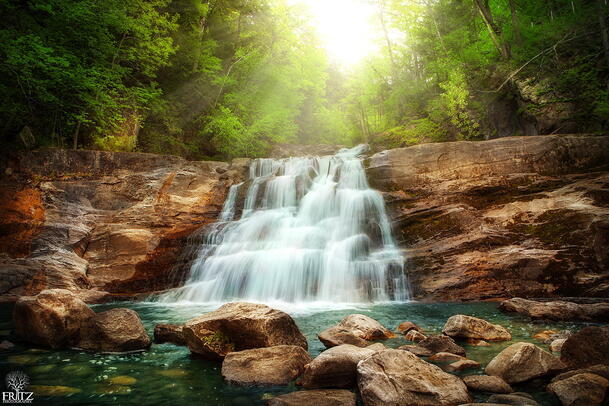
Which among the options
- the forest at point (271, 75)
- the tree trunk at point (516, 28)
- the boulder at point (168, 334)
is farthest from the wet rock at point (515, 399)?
the tree trunk at point (516, 28)

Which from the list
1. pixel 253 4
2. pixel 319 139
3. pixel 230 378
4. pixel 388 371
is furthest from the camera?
pixel 319 139

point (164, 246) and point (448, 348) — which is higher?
point (164, 246)

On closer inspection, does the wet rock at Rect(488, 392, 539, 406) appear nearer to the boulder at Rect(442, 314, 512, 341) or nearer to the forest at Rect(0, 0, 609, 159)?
the boulder at Rect(442, 314, 512, 341)

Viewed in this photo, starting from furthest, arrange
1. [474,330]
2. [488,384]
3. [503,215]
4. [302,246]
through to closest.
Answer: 1. [302,246]
2. [503,215]
3. [474,330]
4. [488,384]

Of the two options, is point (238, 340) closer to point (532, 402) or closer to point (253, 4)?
point (532, 402)

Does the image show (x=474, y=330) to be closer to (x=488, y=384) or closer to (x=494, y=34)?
(x=488, y=384)

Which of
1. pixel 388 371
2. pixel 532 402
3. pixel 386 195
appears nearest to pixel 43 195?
pixel 386 195

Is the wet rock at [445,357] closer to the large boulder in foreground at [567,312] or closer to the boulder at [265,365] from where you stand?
the boulder at [265,365]

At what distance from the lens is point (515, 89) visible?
14.4 metres

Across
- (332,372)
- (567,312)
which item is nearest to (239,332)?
(332,372)

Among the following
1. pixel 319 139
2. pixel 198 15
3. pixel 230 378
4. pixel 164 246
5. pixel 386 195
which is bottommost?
pixel 230 378

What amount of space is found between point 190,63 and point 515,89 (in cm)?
1744

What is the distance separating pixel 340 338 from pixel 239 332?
1457mm

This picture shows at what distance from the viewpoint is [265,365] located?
355 cm
